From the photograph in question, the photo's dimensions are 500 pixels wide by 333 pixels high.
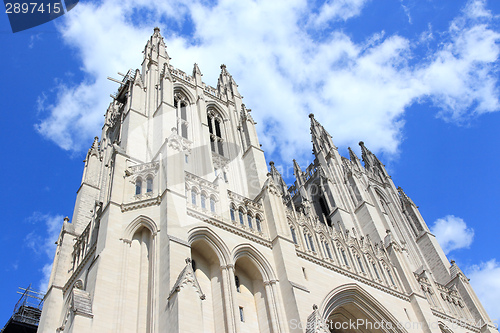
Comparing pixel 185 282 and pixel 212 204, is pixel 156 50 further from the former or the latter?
pixel 185 282

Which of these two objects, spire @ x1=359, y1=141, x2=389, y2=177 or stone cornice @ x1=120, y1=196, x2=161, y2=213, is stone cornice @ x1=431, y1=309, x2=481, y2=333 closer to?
stone cornice @ x1=120, y1=196, x2=161, y2=213

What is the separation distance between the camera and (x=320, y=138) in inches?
1682

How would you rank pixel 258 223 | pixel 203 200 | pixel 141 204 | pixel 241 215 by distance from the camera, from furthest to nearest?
1. pixel 258 223
2. pixel 241 215
3. pixel 203 200
4. pixel 141 204

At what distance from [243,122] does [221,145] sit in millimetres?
2146

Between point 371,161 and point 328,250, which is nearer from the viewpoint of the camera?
point 328,250

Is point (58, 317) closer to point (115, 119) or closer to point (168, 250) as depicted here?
point (168, 250)

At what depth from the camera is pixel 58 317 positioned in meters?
19.6

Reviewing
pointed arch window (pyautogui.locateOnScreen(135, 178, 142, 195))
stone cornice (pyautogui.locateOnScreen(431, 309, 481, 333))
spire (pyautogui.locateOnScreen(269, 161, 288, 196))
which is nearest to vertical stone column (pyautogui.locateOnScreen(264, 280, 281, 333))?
pointed arch window (pyautogui.locateOnScreen(135, 178, 142, 195))

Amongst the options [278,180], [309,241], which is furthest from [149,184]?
[278,180]

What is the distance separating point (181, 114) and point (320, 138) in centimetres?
1552

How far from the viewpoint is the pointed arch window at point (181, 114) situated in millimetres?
28891

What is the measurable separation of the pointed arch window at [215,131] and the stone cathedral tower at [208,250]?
0.13 metres

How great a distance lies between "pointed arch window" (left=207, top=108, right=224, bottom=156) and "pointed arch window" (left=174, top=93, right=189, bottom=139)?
1974 millimetres

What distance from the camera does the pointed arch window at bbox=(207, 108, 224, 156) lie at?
A: 30883mm
